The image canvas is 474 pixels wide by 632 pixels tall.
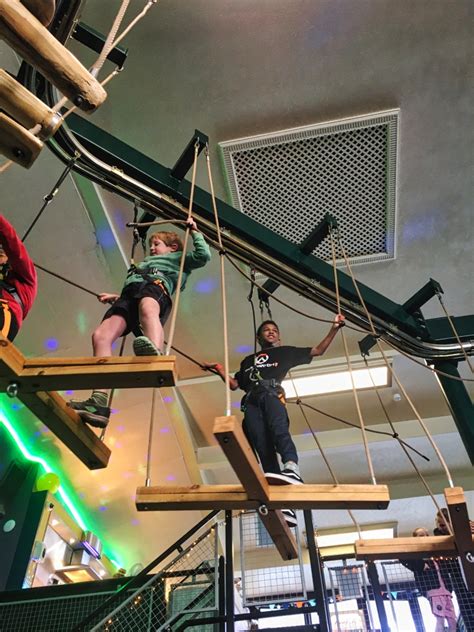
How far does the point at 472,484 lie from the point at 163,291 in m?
5.20

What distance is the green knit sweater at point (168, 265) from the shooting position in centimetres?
249

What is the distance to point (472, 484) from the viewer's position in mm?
6066

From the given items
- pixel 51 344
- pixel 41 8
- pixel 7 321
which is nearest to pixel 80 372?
pixel 7 321

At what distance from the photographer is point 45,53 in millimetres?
1222

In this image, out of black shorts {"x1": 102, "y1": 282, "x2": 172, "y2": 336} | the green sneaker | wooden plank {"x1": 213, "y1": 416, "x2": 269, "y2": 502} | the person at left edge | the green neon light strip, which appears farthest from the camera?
the green neon light strip

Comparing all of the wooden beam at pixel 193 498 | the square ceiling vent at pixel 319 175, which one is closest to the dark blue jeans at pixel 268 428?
the wooden beam at pixel 193 498

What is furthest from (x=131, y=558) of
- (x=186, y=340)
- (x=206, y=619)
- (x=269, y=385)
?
(x=269, y=385)

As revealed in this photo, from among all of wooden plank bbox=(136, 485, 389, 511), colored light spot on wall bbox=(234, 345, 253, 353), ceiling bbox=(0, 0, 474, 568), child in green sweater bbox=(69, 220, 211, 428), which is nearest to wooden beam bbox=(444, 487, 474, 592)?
wooden plank bbox=(136, 485, 389, 511)

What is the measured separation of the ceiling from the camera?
3139mm

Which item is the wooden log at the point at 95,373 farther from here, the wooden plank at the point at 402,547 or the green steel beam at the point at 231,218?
the green steel beam at the point at 231,218

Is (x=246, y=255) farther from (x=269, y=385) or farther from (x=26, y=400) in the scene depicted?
(x=26, y=400)

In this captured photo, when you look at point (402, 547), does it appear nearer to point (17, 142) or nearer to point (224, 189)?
point (17, 142)

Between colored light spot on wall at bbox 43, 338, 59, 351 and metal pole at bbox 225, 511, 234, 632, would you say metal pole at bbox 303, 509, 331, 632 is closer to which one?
metal pole at bbox 225, 511, 234, 632

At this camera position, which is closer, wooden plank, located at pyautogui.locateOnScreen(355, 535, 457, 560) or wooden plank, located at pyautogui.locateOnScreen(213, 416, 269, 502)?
wooden plank, located at pyautogui.locateOnScreen(213, 416, 269, 502)
